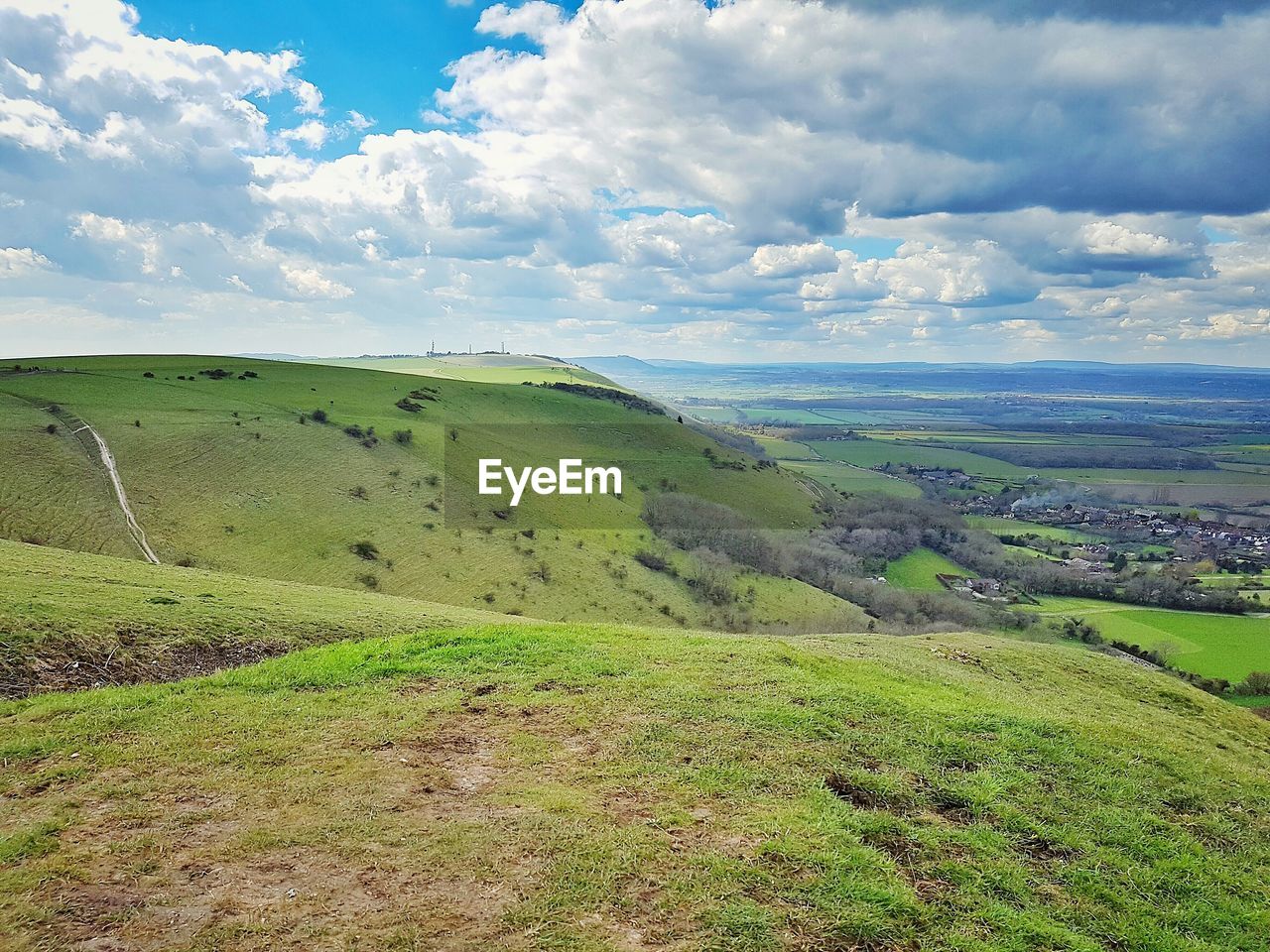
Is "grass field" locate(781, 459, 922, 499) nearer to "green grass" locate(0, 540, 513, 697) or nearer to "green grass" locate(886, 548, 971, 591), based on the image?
"green grass" locate(886, 548, 971, 591)

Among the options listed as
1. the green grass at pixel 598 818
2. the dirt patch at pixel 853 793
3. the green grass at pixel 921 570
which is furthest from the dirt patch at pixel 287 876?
the green grass at pixel 921 570

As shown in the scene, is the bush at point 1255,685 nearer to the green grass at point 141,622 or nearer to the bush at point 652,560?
the bush at point 652,560

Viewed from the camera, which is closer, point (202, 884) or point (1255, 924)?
point (202, 884)

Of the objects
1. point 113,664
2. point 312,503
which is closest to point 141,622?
point 113,664

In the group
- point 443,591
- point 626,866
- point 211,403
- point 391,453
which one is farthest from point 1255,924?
point 211,403

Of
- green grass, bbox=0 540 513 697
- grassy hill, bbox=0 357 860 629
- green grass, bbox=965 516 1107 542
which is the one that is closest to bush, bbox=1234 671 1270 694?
grassy hill, bbox=0 357 860 629

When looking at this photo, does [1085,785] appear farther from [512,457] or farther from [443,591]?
[512,457]
